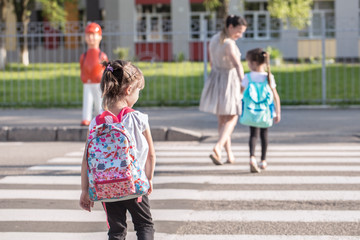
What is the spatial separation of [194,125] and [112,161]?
30.0ft

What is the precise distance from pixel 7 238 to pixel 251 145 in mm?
3543

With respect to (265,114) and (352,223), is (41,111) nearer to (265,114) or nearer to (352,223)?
(265,114)

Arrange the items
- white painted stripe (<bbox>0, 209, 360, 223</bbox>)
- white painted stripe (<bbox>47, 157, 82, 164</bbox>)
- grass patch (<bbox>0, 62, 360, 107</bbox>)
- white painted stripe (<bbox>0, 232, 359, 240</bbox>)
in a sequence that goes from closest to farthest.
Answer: white painted stripe (<bbox>0, 232, 359, 240</bbox>) → white painted stripe (<bbox>0, 209, 360, 223</bbox>) → white painted stripe (<bbox>47, 157, 82, 164</bbox>) → grass patch (<bbox>0, 62, 360, 107</bbox>)

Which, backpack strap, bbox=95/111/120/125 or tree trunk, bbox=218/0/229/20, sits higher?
tree trunk, bbox=218/0/229/20

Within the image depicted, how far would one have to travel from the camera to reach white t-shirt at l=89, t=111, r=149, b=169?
3.97m

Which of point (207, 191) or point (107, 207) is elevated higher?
point (107, 207)

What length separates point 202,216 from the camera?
19.4 ft

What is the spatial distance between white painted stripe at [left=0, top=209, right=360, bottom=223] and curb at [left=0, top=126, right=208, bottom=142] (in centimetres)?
537

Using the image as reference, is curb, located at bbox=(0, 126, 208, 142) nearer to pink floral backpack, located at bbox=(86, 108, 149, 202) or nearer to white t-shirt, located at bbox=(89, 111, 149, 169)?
white t-shirt, located at bbox=(89, 111, 149, 169)

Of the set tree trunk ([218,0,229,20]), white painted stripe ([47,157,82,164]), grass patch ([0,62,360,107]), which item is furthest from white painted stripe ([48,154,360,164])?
tree trunk ([218,0,229,20])

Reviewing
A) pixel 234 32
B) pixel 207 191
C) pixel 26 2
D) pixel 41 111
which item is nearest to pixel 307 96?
pixel 41 111

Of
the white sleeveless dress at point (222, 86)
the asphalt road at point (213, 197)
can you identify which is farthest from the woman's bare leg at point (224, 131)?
the asphalt road at point (213, 197)

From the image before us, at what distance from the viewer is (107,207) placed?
4051 millimetres

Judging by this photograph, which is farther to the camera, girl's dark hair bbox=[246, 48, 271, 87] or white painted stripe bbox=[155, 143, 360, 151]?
white painted stripe bbox=[155, 143, 360, 151]
